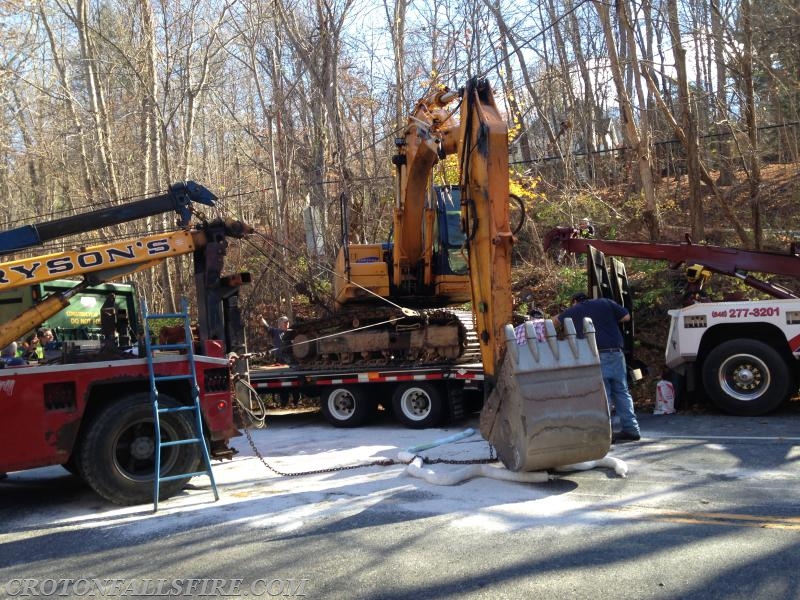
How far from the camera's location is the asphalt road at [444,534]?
→ 14.5ft

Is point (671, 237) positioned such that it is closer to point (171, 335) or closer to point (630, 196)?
point (630, 196)

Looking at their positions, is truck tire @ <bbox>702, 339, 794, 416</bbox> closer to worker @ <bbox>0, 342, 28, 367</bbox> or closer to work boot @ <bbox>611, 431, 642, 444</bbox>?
work boot @ <bbox>611, 431, 642, 444</bbox>

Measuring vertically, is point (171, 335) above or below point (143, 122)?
below

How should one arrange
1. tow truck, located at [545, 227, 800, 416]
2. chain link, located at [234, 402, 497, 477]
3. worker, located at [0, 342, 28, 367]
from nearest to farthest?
1. worker, located at [0, 342, 28, 367]
2. chain link, located at [234, 402, 497, 477]
3. tow truck, located at [545, 227, 800, 416]

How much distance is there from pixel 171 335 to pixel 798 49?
18569 mm

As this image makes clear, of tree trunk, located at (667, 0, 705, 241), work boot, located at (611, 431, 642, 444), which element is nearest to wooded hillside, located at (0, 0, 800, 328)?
tree trunk, located at (667, 0, 705, 241)

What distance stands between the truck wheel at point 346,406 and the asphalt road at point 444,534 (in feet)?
12.4

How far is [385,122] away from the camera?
27219mm

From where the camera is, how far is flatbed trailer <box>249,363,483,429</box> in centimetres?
→ 1116

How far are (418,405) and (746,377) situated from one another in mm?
4900

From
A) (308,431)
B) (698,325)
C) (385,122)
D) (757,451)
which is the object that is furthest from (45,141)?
(757,451)

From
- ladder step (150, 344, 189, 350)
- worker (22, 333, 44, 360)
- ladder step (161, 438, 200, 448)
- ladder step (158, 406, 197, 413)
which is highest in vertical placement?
worker (22, 333, 44, 360)

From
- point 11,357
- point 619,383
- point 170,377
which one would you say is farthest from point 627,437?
point 11,357

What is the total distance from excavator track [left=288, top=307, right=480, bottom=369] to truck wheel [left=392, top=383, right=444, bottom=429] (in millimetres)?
487
